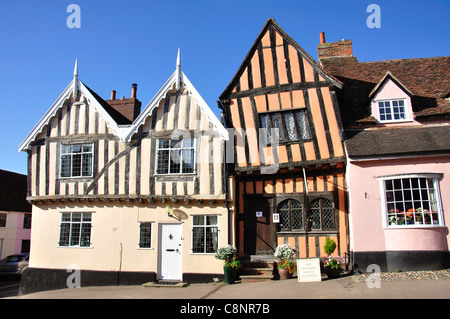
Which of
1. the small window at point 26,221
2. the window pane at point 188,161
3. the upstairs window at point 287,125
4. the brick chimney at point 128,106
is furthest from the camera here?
the small window at point 26,221

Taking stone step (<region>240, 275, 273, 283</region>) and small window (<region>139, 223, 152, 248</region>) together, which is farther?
small window (<region>139, 223, 152, 248</region>)

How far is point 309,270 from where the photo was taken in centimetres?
996

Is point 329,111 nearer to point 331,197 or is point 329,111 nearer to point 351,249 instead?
point 331,197

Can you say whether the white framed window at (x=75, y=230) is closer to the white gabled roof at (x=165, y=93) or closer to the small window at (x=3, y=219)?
the white gabled roof at (x=165, y=93)

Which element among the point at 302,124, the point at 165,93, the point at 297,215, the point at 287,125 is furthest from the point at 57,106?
the point at 297,215

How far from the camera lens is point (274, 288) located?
31.4ft

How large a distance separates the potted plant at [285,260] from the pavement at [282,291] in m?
0.32

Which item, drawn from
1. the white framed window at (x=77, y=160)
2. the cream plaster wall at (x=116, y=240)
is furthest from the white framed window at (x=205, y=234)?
the white framed window at (x=77, y=160)

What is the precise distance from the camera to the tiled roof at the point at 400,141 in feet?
34.3

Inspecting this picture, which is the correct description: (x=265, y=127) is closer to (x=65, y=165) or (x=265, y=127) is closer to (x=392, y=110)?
(x=392, y=110)

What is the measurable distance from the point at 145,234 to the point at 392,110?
9.89 m

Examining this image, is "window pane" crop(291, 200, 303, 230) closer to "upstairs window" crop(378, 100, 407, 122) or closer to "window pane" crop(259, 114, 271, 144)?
"window pane" crop(259, 114, 271, 144)

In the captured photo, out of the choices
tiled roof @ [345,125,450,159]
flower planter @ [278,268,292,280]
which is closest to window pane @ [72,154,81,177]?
flower planter @ [278,268,292,280]

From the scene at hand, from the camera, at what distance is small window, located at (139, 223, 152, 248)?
12430mm
